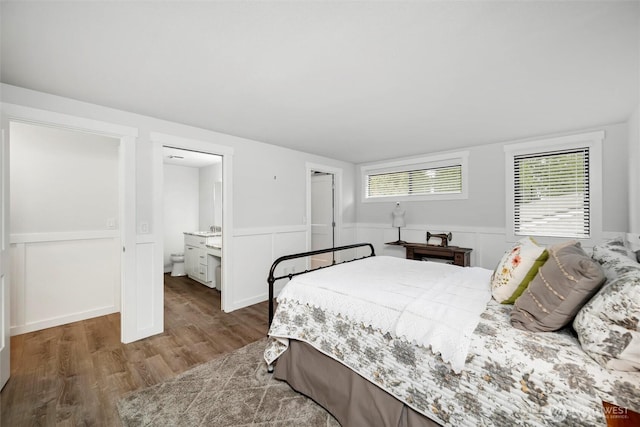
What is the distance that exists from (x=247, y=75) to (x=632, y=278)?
7.82ft

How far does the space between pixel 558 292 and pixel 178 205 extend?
613cm

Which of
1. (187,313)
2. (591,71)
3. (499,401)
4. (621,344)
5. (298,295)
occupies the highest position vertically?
(591,71)

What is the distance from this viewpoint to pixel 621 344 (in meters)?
0.98

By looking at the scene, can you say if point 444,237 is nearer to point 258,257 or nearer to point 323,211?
point 323,211

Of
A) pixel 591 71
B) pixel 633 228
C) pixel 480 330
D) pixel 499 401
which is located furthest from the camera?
pixel 633 228

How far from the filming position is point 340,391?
1.71 metres

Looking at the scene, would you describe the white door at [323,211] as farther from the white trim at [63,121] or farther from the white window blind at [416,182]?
the white trim at [63,121]

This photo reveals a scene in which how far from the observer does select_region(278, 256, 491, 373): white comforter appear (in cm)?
135

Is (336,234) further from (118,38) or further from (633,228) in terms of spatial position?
(118,38)

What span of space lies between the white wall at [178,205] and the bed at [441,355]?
4520 mm

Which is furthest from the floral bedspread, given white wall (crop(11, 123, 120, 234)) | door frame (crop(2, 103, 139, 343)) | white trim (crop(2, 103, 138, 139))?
white wall (crop(11, 123, 120, 234))

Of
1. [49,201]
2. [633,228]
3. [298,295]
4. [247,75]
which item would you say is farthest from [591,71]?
[49,201]

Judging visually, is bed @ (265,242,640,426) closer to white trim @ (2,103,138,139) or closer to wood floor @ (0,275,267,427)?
wood floor @ (0,275,267,427)

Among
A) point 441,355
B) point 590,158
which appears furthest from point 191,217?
point 590,158
